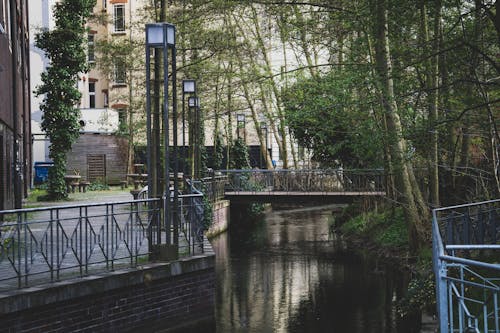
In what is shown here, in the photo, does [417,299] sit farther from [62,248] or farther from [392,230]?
[392,230]

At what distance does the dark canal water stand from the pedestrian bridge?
1.53 m

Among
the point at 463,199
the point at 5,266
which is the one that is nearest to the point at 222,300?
the point at 5,266

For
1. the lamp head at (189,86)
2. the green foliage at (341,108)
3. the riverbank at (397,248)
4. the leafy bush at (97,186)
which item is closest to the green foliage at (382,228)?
the riverbank at (397,248)

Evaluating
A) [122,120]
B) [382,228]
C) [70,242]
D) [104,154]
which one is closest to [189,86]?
[382,228]

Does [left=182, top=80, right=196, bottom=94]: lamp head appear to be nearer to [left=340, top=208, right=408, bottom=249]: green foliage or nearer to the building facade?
the building facade

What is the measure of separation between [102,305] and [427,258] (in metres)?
9.97

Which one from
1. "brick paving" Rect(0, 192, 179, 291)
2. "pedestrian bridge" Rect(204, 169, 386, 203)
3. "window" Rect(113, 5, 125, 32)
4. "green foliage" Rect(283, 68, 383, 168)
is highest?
"window" Rect(113, 5, 125, 32)

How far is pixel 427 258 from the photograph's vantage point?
19.3 metres

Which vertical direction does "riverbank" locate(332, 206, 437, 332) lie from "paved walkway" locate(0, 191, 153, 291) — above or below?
below

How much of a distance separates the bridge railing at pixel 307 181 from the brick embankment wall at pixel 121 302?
631 inches

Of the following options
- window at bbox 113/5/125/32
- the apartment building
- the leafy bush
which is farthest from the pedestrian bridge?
window at bbox 113/5/125/32

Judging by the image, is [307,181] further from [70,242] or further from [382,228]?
[70,242]

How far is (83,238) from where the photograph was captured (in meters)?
12.0

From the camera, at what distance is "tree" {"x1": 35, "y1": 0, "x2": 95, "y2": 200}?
27.2 m
